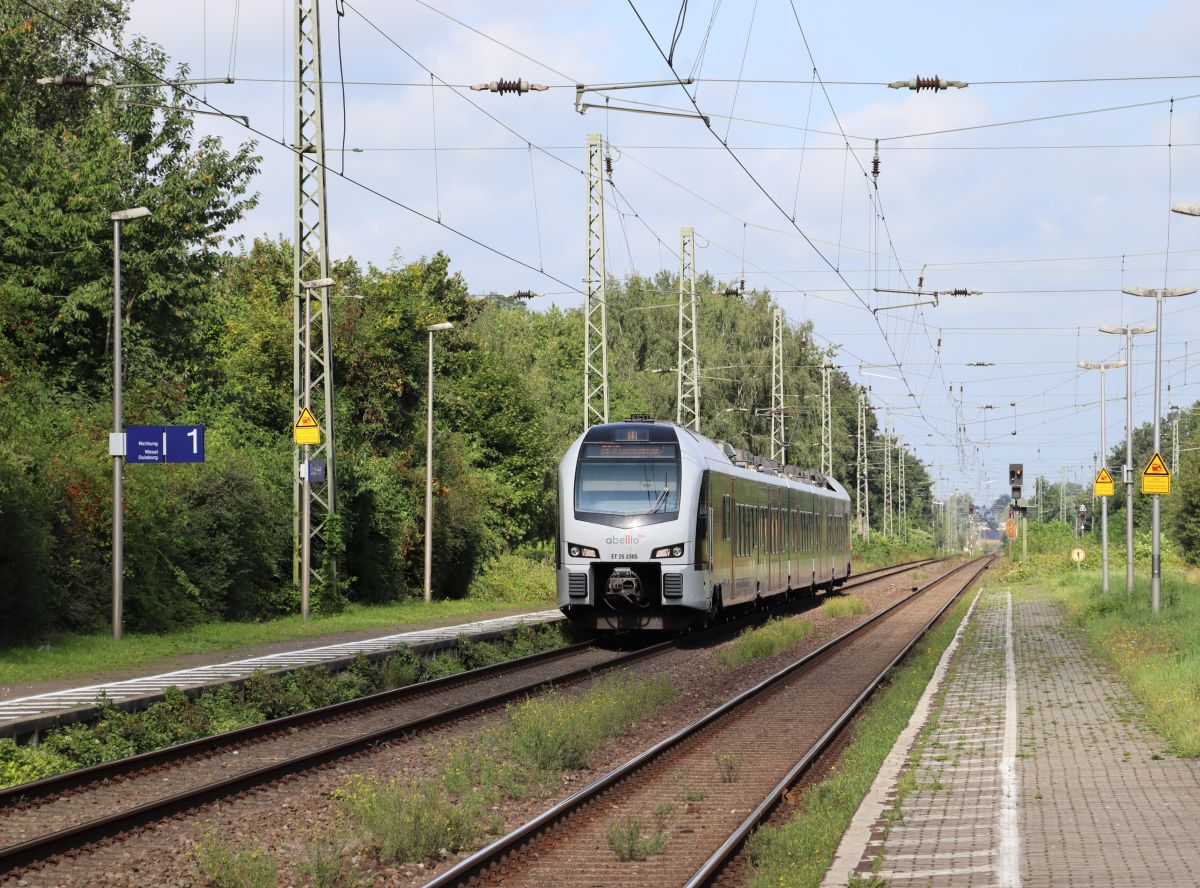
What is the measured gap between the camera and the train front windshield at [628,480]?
25.5 m

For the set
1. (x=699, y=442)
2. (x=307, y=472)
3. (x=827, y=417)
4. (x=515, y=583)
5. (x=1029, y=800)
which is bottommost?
(x=515, y=583)

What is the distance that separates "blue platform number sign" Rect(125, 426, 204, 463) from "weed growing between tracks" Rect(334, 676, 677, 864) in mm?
8070

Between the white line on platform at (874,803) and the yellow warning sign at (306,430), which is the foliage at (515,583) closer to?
the yellow warning sign at (306,430)

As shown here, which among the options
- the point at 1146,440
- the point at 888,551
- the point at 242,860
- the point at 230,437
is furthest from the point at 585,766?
the point at 1146,440

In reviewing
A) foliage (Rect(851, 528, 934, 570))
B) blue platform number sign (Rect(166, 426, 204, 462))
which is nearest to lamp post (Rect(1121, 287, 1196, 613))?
blue platform number sign (Rect(166, 426, 204, 462))

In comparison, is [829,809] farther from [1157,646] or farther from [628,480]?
[628,480]

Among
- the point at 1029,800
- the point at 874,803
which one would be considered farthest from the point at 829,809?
the point at 1029,800

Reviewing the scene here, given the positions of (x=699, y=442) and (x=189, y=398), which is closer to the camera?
(x=699, y=442)

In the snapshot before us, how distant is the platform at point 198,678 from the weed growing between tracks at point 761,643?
434 centimetres

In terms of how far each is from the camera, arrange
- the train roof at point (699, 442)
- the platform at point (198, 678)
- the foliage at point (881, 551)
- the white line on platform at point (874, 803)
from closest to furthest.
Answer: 1. the white line on platform at point (874, 803)
2. the platform at point (198, 678)
3. the train roof at point (699, 442)
4. the foliage at point (881, 551)

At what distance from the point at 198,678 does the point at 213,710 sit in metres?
1.90

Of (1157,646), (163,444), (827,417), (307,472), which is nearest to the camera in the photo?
(163,444)

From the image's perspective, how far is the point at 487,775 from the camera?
42.5 ft

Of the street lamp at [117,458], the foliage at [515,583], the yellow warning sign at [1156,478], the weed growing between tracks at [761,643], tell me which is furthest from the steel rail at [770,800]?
the foliage at [515,583]
